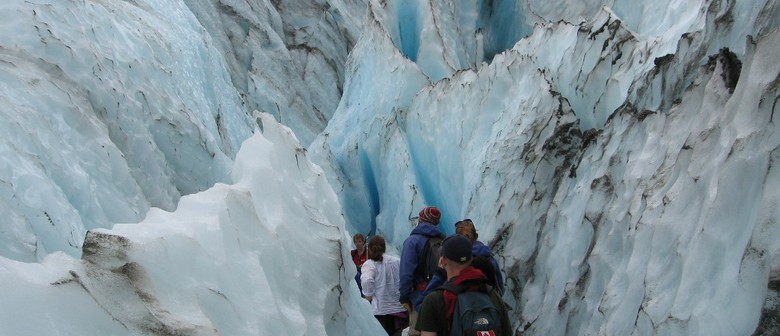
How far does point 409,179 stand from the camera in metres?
5.89

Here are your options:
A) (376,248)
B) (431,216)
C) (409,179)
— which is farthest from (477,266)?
(409,179)

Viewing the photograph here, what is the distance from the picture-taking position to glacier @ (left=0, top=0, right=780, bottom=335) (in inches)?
82.1

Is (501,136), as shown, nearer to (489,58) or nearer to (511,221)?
(511,221)

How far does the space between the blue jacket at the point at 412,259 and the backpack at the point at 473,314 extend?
1.10 m

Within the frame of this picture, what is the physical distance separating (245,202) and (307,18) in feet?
26.7

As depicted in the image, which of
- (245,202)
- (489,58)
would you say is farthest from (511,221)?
(489,58)

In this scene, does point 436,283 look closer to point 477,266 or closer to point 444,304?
point 477,266

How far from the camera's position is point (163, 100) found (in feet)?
13.8

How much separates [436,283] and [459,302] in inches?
27.4

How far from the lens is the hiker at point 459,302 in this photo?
85.0 inches

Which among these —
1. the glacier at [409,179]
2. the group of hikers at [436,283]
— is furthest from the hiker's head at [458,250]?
the glacier at [409,179]

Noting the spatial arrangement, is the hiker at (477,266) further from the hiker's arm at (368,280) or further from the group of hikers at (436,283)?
the hiker's arm at (368,280)

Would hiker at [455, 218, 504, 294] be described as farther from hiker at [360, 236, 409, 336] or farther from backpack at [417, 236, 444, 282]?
hiker at [360, 236, 409, 336]

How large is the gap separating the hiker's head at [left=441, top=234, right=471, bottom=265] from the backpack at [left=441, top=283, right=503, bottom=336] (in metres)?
0.08
